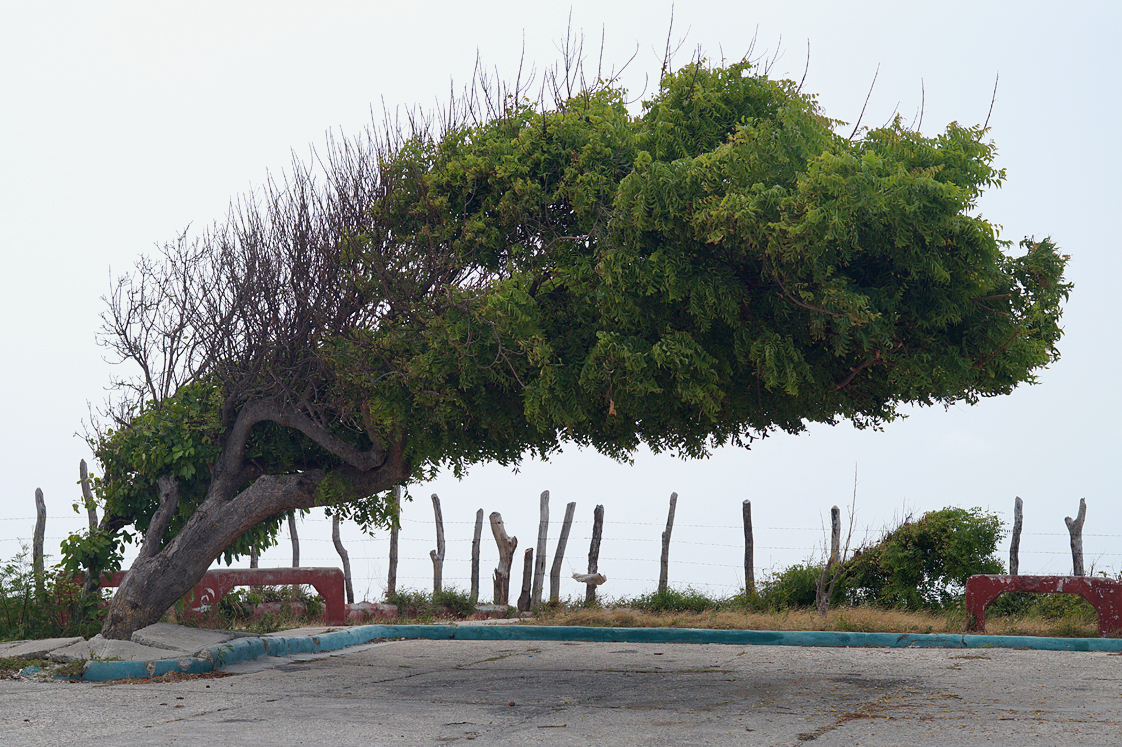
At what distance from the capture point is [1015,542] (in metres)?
18.9

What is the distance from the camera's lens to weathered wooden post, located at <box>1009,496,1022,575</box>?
18.8 metres

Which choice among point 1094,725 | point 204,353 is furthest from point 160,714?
point 1094,725

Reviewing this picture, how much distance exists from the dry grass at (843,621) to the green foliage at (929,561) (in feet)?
2.06

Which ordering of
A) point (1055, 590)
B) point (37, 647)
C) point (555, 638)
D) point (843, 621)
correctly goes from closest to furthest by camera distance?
point (37, 647), point (1055, 590), point (843, 621), point (555, 638)

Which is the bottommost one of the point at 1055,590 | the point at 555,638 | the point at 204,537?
the point at 555,638

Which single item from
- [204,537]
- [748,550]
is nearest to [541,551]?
[748,550]

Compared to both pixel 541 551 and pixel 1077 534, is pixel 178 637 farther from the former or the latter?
pixel 1077 534

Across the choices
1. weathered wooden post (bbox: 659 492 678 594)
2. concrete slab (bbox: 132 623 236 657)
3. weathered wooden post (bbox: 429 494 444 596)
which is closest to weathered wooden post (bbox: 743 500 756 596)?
weathered wooden post (bbox: 659 492 678 594)

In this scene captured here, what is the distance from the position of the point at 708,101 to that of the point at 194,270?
25.9ft

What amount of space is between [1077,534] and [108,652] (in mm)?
17718

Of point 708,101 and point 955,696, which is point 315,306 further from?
point 955,696

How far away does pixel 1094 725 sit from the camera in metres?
6.93

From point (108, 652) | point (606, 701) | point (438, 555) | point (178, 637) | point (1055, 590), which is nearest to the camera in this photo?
point (606, 701)

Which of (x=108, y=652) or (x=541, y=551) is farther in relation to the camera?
(x=541, y=551)
